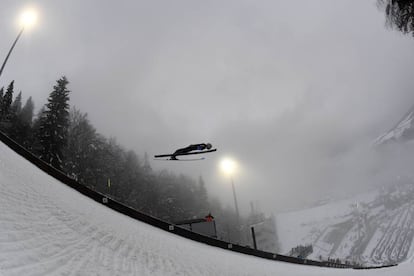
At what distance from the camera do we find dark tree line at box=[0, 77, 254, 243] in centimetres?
3725

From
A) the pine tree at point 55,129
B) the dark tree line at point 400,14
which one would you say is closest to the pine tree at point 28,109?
the pine tree at point 55,129

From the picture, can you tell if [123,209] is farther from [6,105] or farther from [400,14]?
[6,105]

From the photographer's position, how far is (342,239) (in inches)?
7864

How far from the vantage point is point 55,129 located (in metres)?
37.1

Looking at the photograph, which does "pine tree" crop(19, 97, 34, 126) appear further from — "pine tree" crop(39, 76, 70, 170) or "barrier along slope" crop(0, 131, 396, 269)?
"barrier along slope" crop(0, 131, 396, 269)

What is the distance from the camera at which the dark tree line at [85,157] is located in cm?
3725

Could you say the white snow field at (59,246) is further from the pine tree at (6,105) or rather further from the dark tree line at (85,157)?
the pine tree at (6,105)

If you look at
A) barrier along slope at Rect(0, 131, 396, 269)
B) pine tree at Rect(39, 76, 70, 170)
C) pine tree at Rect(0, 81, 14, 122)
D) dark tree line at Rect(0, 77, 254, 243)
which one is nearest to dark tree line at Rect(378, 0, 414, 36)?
barrier along slope at Rect(0, 131, 396, 269)

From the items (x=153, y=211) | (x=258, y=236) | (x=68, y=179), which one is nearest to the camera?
(x=68, y=179)

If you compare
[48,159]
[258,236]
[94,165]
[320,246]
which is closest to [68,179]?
[48,159]

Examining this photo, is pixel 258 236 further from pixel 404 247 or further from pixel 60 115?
pixel 60 115

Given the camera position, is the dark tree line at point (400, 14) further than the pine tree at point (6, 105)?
No

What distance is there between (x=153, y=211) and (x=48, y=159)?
36695 millimetres

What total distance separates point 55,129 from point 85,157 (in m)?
22.5
